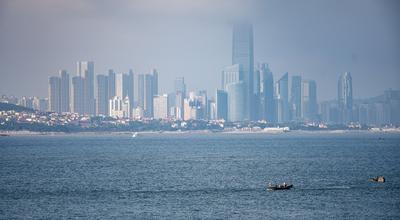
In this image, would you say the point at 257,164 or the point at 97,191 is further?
the point at 257,164

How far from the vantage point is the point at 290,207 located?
6378 cm

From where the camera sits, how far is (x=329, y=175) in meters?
93.0

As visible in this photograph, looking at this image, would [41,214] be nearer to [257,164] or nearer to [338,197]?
[338,197]

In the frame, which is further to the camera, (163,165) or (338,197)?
(163,165)

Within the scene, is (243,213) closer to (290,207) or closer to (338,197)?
(290,207)

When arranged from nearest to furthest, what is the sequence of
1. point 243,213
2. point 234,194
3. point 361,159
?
point 243,213
point 234,194
point 361,159

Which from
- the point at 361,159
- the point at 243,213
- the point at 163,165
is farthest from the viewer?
the point at 361,159

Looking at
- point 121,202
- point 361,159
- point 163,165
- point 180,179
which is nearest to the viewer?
point 121,202

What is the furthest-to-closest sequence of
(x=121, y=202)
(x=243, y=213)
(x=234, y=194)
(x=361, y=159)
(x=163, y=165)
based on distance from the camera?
1. (x=361, y=159)
2. (x=163, y=165)
3. (x=234, y=194)
4. (x=121, y=202)
5. (x=243, y=213)

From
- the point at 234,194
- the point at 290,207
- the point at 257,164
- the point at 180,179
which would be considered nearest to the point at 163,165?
the point at 257,164

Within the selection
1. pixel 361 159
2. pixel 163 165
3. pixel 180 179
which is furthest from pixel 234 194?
pixel 361 159

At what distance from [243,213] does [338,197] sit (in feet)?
42.0

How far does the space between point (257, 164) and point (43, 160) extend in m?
36.4

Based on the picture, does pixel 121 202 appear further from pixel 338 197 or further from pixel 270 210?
pixel 338 197
